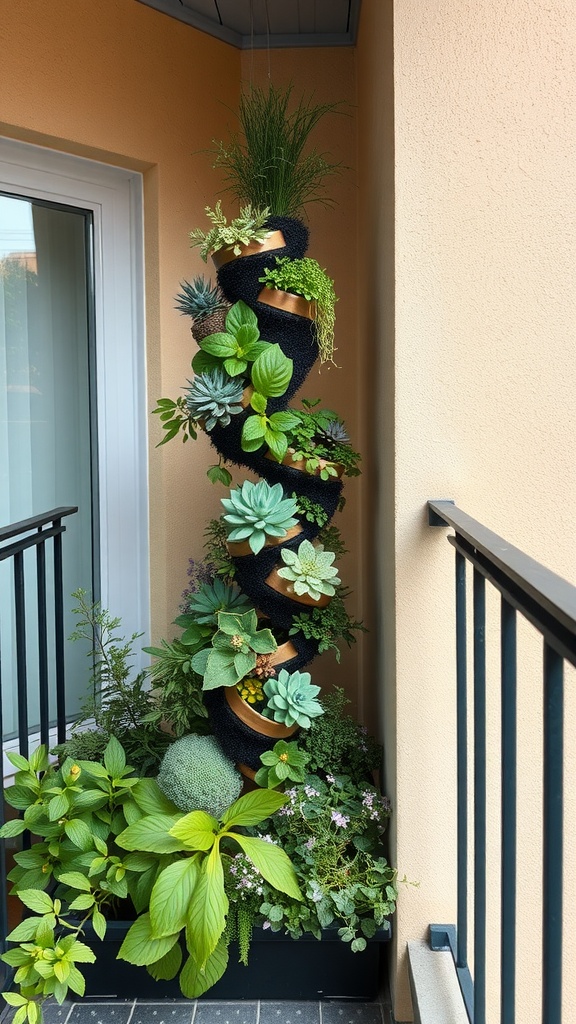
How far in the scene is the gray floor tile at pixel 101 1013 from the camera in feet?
5.49

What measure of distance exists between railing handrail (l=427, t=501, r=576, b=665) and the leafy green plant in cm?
77

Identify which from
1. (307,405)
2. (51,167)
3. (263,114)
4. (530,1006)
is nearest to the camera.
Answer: (530,1006)

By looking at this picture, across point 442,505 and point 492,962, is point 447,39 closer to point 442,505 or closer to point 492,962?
point 442,505

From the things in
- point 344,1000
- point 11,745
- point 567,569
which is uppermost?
point 567,569

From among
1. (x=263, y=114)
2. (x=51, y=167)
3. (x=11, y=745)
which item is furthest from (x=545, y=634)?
(x=51, y=167)

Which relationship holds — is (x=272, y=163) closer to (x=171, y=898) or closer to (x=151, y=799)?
(x=151, y=799)

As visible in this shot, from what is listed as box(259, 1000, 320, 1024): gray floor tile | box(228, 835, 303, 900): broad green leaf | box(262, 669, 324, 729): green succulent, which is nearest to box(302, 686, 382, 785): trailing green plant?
box(262, 669, 324, 729): green succulent

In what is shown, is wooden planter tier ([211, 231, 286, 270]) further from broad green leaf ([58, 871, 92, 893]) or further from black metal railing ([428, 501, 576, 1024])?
broad green leaf ([58, 871, 92, 893])

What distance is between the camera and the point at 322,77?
262cm

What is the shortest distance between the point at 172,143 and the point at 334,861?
214cm

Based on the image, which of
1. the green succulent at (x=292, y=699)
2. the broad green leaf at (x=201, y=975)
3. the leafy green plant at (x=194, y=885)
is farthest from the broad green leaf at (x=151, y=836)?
the green succulent at (x=292, y=699)

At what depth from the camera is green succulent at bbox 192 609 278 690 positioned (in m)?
1.71

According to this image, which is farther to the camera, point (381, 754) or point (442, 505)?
point (381, 754)

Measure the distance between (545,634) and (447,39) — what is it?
4.28ft
